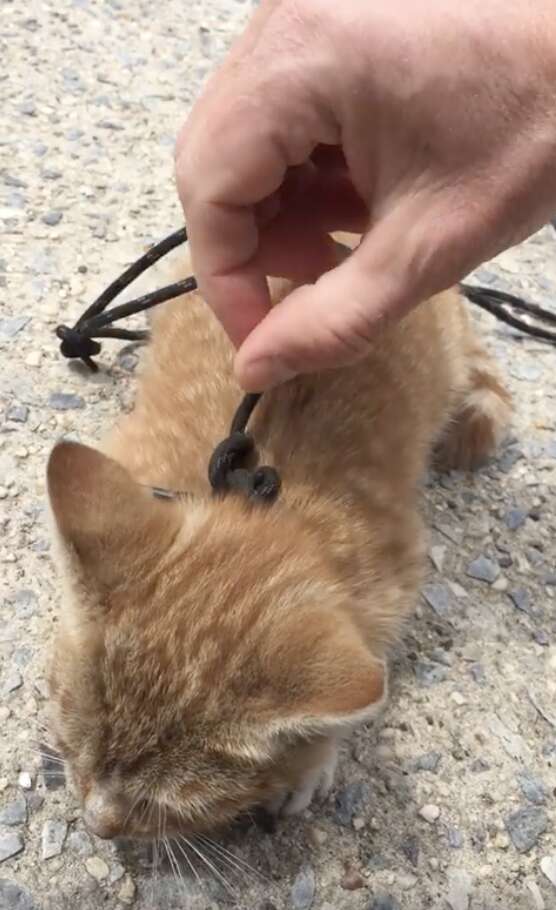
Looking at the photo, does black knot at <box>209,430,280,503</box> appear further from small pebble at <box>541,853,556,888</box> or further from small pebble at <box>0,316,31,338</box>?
small pebble at <box>0,316,31,338</box>

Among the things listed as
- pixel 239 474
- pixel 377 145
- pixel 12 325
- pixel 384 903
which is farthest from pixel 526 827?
pixel 12 325

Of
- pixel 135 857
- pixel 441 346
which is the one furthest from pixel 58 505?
pixel 441 346

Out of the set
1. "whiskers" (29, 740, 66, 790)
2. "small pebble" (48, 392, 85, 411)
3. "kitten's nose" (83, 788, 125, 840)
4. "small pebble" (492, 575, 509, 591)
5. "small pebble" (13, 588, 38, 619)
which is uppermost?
"kitten's nose" (83, 788, 125, 840)

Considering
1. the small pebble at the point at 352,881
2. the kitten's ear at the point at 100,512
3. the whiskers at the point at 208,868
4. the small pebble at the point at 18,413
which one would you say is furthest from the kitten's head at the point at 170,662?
the small pebble at the point at 18,413

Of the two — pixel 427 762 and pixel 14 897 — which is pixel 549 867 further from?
pixel 14 897

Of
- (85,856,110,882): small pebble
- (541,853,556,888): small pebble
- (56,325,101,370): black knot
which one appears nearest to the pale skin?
(56,325,101,370): black knot
